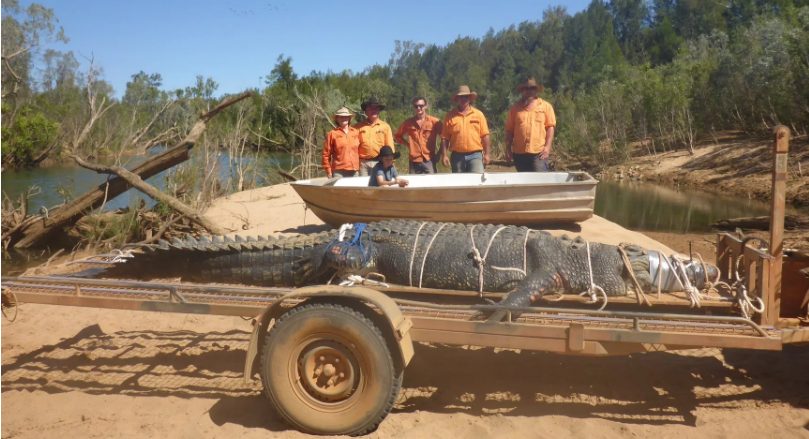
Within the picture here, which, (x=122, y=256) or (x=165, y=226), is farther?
(x=165, y=226)

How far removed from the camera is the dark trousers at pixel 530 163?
7.14 meters

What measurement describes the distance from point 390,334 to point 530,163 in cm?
501

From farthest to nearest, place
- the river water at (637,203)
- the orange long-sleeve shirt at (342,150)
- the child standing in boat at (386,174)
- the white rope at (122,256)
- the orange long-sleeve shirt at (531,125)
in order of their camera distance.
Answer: the river water at (637,203) < the orange long-sleeve shirt at (342,150) < the orange long-sleeve shirt at (531,125) < the child standing in boat at (386,174) < the white rope at (122,256)

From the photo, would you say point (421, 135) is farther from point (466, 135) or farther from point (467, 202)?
point (467, 202)

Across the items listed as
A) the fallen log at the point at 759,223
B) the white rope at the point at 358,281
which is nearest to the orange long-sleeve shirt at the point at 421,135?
the white rope at the point at 358,281

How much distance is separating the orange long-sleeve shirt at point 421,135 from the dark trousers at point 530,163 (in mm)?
1141

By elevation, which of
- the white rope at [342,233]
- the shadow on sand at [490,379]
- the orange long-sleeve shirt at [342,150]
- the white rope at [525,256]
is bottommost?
the shadow on sand at [490,379]

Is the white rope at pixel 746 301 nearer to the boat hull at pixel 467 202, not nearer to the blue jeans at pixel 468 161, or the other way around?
the boat hull at pixel 467 202

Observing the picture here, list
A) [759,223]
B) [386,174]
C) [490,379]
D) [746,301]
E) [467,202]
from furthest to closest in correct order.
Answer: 1. [759,223]
2. [386,174]
3. [467,202]
4. [490,379]
5. [746,301]

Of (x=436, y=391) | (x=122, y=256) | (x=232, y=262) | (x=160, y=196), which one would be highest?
(x=160, y=196)

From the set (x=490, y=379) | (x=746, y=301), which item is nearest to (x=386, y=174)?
(x=490, y=379)

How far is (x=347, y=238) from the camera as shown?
409cm

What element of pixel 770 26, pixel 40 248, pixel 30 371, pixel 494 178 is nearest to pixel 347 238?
pixel 30 371

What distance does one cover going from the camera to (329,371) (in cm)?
276
